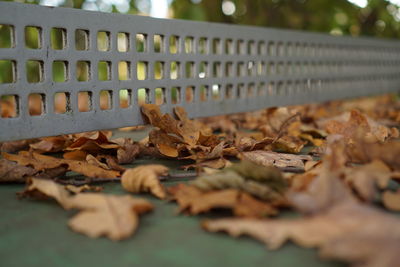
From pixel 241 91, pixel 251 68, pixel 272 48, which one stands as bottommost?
pixel 241 91

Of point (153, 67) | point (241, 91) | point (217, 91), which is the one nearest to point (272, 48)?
point (241, 91)

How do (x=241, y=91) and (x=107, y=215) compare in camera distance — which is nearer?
(x=107, y=215)

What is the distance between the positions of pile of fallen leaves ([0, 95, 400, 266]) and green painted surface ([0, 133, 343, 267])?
0.07 ft

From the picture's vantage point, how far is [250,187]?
0.97 meters

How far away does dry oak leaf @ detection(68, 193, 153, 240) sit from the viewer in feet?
2.80

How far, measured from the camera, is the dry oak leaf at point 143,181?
1096 mm

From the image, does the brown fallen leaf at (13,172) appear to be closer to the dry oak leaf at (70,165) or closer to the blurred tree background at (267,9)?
the dry oak leaf at (70,165)

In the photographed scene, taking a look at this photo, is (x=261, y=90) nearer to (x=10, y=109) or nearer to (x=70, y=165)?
(x=70, y=165)

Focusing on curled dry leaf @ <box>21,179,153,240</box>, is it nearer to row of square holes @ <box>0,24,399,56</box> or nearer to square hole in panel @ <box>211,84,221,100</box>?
row of square holes @ <box>0,24,399,56</box>

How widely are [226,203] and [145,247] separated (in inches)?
7.2

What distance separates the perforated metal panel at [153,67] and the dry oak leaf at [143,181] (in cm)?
42

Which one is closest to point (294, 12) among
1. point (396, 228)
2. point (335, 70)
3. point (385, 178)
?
point (335, 70)

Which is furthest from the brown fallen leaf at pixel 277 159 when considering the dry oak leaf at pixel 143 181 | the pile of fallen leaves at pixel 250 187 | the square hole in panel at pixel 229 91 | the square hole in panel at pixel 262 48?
the square hole in panel at pixel 262 48

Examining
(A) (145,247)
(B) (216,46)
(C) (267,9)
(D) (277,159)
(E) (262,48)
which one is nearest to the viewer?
(A) (145,247)
